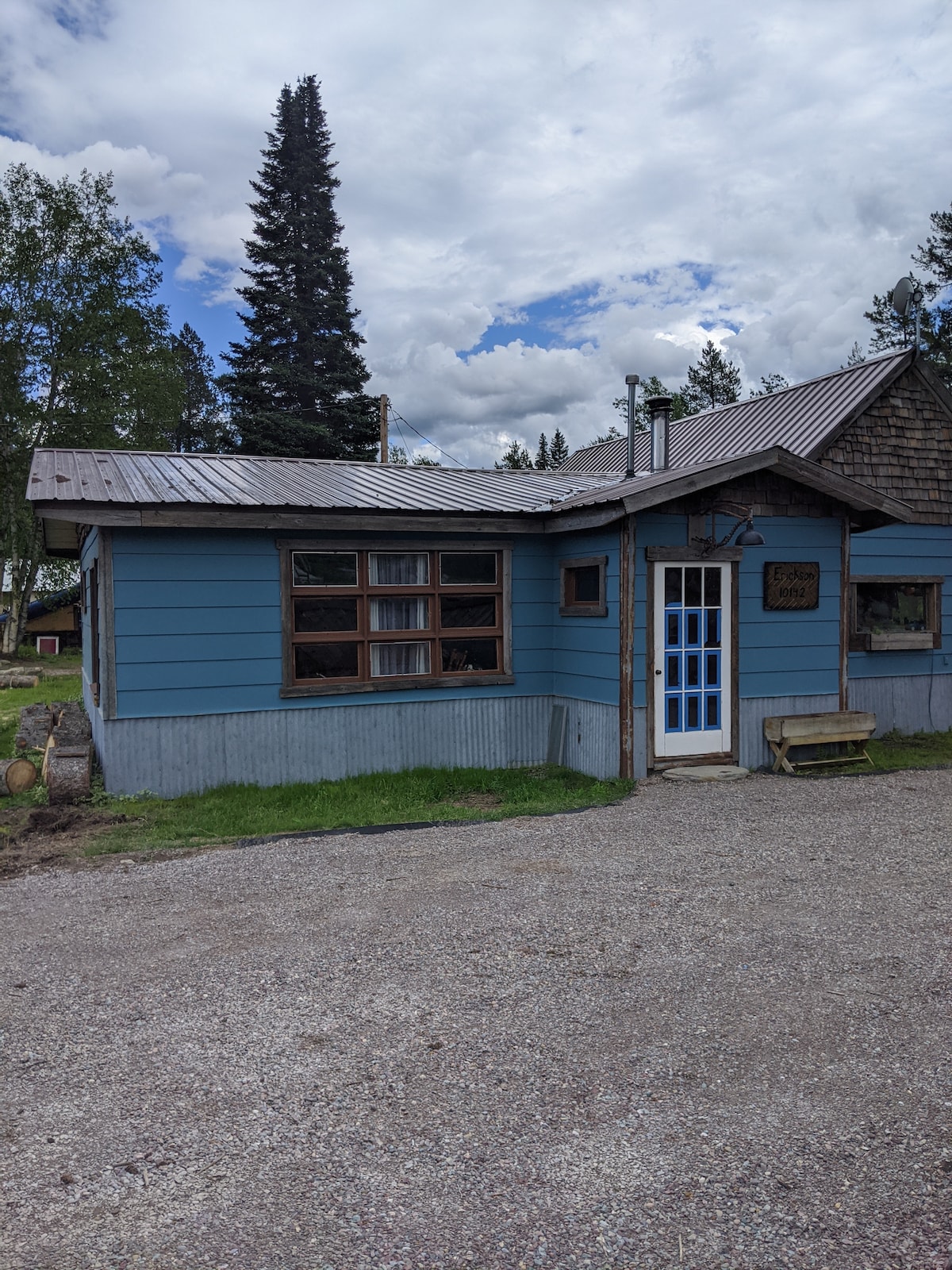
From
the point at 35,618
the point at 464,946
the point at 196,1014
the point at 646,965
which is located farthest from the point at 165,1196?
the point at 35,618

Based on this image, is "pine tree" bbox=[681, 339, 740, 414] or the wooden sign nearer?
the wooden sign

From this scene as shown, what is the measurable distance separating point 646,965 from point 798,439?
9725 mm

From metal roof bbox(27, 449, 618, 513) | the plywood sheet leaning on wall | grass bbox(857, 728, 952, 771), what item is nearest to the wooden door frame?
metal roof bbox(27, 449, 618, 513)

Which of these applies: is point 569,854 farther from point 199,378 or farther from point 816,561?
point 199,378

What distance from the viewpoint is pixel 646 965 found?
473 centimetres

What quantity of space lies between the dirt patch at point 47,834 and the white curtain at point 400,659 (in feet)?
9.88

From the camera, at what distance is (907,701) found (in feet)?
40.6

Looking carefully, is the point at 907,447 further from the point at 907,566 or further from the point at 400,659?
the point at 400,659

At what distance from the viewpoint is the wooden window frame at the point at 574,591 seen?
9.62 meters

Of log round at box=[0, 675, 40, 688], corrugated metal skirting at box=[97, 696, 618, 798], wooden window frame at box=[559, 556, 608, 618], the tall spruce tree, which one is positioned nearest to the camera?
corrugated metal skirting at box=[97, 696, 618, 798]

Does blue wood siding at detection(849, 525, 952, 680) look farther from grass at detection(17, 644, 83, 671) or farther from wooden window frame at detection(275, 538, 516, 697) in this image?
grass at detection(17, 644, 83, 671)

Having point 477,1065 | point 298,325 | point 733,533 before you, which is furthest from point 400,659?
point 298,325

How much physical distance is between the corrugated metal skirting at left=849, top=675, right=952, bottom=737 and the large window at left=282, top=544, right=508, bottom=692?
503 centimetres

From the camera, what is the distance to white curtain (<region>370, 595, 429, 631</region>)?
32.3 ft
